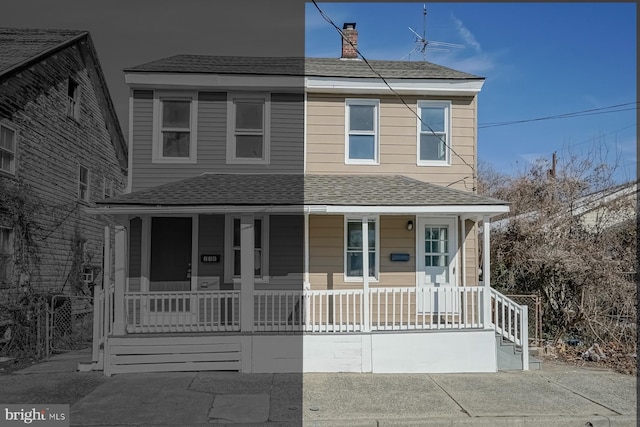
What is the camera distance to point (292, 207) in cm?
940

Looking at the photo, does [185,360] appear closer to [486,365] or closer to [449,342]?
[449,342]

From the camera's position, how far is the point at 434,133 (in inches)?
463

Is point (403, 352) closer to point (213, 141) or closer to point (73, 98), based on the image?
point (213, 141)

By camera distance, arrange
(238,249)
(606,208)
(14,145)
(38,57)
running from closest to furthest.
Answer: (238,249) → (606,208) → (14,145) → (38,57)

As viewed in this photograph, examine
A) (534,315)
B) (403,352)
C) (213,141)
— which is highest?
(213,141)

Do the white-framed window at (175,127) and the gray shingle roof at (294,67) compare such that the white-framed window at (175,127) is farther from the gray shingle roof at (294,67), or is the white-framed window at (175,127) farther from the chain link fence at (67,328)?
the chain link fence at (67,328)

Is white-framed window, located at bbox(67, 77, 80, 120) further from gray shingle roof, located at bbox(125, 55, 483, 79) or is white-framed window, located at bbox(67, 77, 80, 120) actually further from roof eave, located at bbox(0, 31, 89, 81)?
gray shingle roof, located at bbox(125, 55, 483, 79)

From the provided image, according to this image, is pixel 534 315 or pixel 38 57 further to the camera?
pixel 38 57

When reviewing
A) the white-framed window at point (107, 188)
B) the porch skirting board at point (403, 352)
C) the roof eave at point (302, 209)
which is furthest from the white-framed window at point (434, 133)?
the white-framed window at point (107, 188)

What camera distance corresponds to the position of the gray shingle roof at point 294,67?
11.3 m

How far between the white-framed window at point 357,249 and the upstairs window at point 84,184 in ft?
34.2

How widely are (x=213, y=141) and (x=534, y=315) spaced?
773 cm

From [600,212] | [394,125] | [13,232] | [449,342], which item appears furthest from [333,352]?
[13,232]

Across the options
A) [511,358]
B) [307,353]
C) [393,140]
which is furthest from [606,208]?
[307,353]
